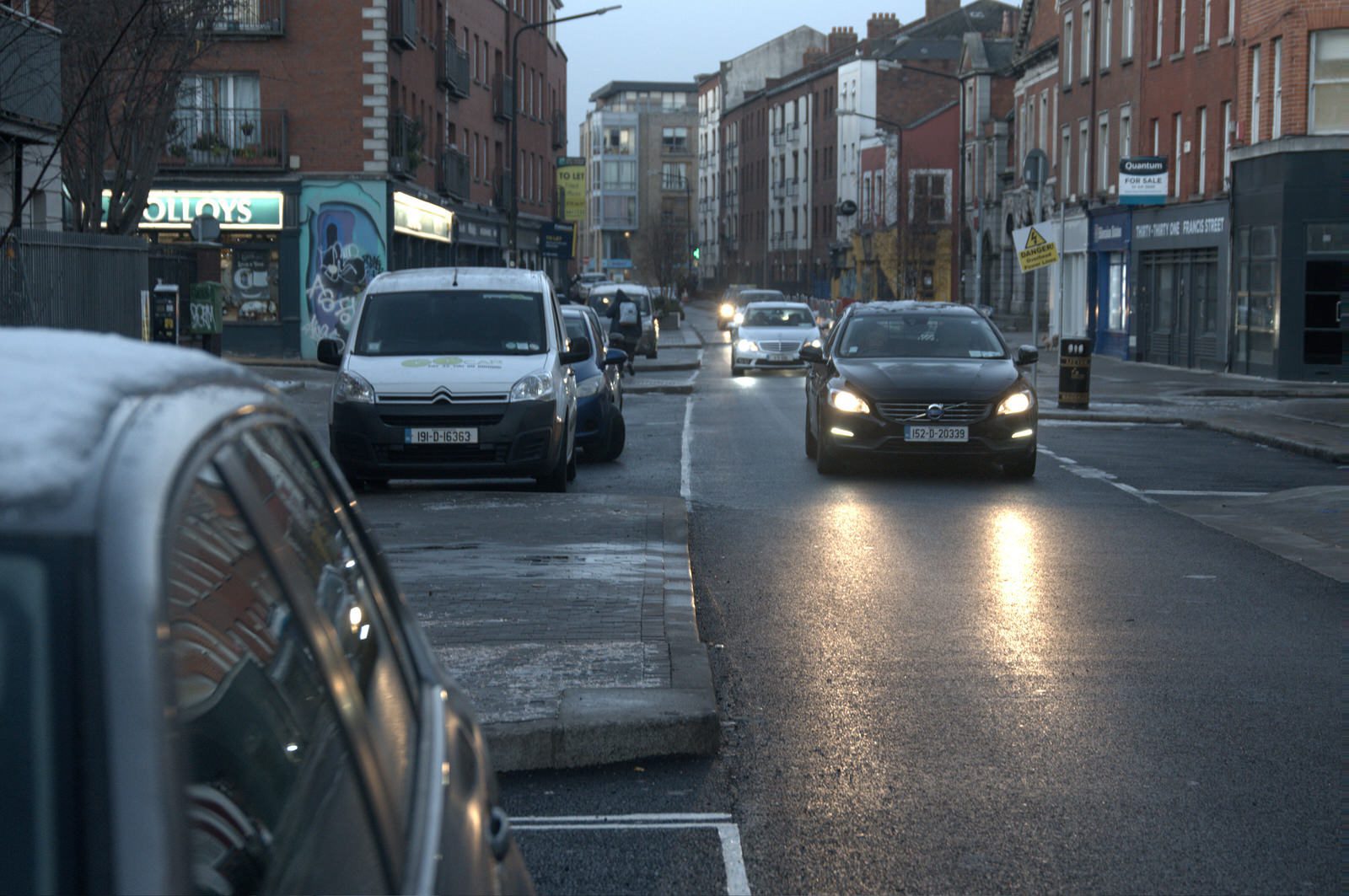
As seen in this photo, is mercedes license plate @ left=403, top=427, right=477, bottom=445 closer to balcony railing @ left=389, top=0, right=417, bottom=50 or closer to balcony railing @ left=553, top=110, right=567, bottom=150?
balcony railing @ left=389, top=0, right=417, bottom=50

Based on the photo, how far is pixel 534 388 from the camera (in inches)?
579

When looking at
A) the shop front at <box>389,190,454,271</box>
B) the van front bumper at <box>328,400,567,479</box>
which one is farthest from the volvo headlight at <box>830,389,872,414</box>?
the shop front at <box>389,190,454,271</box>

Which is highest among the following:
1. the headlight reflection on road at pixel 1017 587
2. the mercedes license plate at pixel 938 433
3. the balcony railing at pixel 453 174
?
the balcony railing at pixel 453 174

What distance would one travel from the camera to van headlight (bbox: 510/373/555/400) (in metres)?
14.6

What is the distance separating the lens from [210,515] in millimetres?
1799

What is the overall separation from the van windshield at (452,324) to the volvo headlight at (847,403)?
2.76 meters

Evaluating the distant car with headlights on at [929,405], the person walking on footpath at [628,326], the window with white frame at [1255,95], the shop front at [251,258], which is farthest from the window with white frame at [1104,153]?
the distant car with headlights on at [929,405]

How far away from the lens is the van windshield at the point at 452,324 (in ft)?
50.3

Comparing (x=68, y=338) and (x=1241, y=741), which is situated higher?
(x=68, y=338)

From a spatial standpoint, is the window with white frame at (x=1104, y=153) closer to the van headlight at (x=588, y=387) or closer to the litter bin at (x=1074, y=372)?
the litter bin at (x=1074, y=372)

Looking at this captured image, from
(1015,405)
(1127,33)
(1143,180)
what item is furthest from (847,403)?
(1127,33)

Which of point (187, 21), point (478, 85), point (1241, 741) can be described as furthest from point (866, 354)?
point (478, 85)

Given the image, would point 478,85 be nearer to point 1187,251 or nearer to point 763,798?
point 1187,251

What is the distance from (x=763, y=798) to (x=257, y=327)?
121 feet
